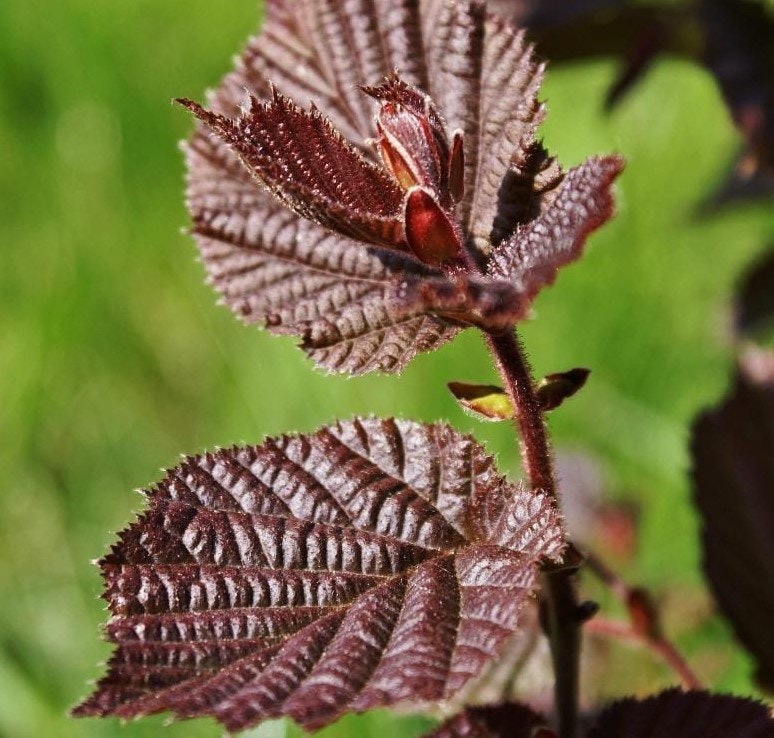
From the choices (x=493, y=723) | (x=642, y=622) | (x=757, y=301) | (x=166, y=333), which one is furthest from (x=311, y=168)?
(x=166, y=333)

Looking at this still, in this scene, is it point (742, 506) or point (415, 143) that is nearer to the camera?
point (415, 143)

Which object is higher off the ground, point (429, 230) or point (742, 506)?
point (429, 230)

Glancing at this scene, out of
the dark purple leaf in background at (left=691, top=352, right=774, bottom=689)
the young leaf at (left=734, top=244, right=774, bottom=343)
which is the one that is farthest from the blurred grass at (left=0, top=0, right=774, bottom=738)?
Answer: the dark purple leaf in background at (left=691, top=352, right=774, bottom=689)

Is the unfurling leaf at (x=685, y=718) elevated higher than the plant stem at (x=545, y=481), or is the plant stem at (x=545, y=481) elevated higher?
the plant stem at (x=545, y=481)

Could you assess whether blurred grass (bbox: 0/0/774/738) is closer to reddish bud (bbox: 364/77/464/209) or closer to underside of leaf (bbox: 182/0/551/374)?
underside of leaf (bbox: 182/0/551/374)

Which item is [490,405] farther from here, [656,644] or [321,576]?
[656,644]

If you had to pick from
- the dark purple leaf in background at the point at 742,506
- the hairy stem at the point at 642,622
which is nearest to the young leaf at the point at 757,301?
the dark purple leaf in background at the point at 742,506

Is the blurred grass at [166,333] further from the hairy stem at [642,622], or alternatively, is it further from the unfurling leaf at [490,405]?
the unfurling leaf at [490,405]
